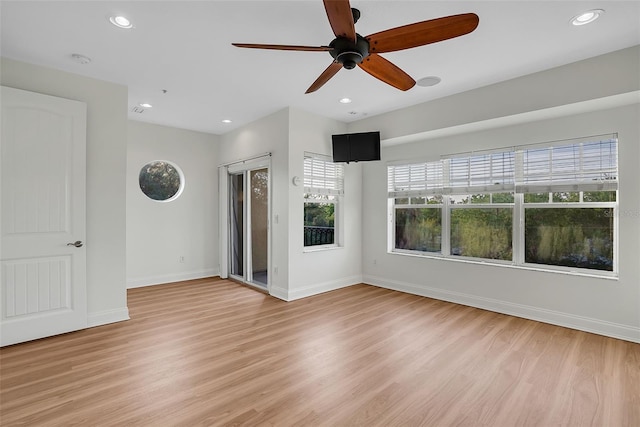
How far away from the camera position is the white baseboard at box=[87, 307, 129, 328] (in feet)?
11.4

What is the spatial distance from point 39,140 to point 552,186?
18.6ft

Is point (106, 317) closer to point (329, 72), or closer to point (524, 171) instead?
point (329, 72)

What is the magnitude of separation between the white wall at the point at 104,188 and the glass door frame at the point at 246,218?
6.37ft

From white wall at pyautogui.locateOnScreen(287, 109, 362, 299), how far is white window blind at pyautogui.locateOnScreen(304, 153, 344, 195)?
0.37ft

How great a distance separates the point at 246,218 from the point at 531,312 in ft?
14.6

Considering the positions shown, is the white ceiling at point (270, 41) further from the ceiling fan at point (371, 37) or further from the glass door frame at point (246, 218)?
the glass door frame at point (246, 218)

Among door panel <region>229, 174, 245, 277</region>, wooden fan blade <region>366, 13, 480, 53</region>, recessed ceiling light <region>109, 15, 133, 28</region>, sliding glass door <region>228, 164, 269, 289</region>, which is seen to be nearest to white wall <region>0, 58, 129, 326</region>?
recessed ceiling light <region>109, 15, 133, 28</region>

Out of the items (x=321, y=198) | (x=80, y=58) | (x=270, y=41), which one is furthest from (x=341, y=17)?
(x=321, y=198)

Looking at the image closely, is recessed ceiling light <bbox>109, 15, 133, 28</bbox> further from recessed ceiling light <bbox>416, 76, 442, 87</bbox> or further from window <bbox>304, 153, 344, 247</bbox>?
recessed ceiling light <bbox>416, 76, 442, 87</bbox>

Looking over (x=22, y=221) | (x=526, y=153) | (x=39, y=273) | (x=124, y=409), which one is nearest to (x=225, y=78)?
(x=22, y=221)

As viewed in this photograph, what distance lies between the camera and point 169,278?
18.3 ft

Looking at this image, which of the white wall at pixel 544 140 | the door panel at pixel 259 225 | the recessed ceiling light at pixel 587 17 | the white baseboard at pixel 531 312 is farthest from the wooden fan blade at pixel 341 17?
the white baseboard at pixel 531 312

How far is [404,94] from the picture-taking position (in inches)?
160

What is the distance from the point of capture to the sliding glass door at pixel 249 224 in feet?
17.4
